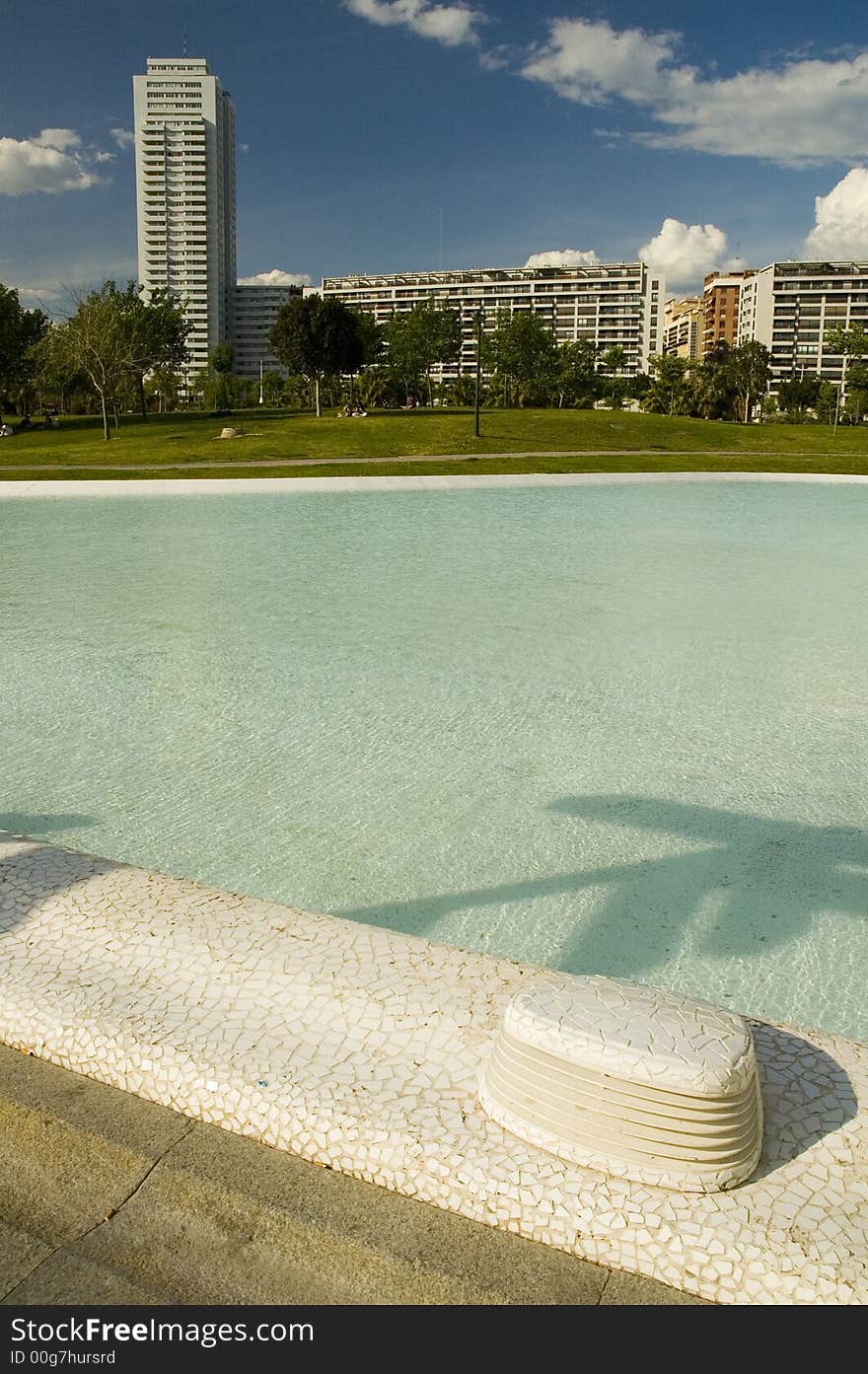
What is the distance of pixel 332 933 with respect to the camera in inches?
113

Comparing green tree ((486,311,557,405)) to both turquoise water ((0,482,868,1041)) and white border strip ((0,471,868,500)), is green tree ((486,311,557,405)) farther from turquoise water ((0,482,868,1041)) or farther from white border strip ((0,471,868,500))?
turquoise water ((0,482,868,1041))

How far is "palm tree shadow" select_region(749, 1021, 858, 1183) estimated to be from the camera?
2035mm

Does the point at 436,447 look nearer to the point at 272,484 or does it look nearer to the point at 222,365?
the point at 272,484

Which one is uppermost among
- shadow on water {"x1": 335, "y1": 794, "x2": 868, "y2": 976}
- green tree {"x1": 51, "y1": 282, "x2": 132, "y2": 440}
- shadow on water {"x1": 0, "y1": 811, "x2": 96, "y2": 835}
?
green tree {"x1": 51, "y1": 282, "x2": 132, "y2": 440}

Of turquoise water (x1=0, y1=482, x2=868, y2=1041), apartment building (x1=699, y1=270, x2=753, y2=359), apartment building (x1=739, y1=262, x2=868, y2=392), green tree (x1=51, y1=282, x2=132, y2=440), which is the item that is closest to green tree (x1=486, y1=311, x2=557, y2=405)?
green tree (x1=51, y1=282, x2=132, y2=440)

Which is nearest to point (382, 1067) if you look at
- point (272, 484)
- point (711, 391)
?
point (272, 484)

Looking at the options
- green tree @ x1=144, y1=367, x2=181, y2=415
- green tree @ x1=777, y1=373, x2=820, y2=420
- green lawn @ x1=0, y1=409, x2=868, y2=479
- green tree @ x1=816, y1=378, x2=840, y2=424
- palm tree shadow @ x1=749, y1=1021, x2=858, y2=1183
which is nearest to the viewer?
palm tree shadow @ x1=749, y1=1021, x2=858, y2=1183

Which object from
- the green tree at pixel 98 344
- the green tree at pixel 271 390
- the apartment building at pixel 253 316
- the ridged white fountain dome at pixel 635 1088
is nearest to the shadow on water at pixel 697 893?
the ridged white fountain dome at pixel 635 1088

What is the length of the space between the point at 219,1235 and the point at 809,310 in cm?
14904

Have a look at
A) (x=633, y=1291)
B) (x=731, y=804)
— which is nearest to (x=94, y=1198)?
(x=633, y=1291)

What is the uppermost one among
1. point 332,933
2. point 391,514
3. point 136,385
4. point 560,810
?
point 136,385

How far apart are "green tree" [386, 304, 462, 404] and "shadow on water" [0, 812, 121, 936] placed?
64921 millimetres
